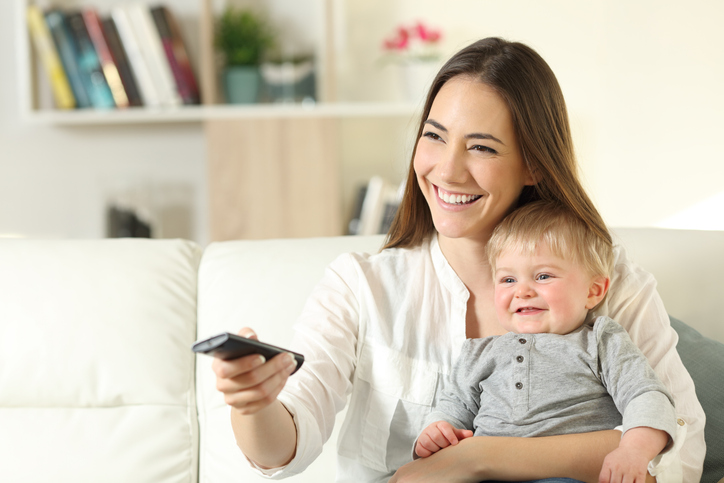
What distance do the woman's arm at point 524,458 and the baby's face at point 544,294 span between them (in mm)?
196

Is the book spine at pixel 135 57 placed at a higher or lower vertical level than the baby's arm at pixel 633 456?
higher

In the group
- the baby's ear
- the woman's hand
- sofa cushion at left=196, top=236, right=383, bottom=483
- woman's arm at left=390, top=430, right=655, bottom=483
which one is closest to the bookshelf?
sofa cushion at left=196, top=236, right=383, bottom=483

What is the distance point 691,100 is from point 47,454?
2878 millimetres

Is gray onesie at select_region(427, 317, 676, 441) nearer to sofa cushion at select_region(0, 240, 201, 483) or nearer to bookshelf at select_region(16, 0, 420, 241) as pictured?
sofa cushion at select_region(0, 240, 201, 483)

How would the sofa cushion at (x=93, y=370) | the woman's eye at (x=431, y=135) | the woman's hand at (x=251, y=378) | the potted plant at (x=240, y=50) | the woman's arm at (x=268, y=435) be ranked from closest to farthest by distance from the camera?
the woman's hand at (x=251, y=378) < the woman's arm at (x=268, y=435) < the woman's eye at (x=431, y=135) < the sofa cushion at (x=93, y=370) < the potted plant at (x=240, y=50)

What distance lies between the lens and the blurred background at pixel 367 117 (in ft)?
9.87

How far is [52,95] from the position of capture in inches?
122

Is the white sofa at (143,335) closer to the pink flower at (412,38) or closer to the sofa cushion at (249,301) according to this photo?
the sofa cushion at (249,301)

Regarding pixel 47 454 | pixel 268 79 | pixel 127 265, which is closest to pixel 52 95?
pixel 268 79

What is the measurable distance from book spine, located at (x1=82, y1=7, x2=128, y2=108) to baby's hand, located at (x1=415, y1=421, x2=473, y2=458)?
229 cm

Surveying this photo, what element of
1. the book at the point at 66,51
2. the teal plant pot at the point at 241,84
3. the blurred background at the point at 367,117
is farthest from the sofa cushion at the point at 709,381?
the book at the point at 66,51

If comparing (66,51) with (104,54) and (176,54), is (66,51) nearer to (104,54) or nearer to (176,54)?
(104,54)

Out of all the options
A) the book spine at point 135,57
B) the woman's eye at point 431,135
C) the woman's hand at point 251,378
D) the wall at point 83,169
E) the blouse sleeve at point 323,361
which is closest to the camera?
the woman's hand at point 251,378

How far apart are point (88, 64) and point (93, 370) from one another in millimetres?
1834
